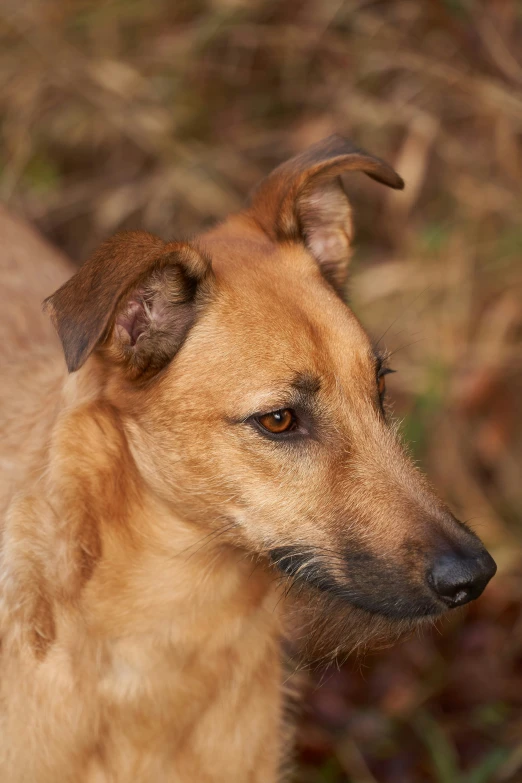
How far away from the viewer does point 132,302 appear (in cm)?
307

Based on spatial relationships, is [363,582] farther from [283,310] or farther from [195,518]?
[283,310]

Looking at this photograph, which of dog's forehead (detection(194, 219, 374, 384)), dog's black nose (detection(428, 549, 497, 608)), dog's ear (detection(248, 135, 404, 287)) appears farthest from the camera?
dog's ear (detection(248, 135, 404, 287))

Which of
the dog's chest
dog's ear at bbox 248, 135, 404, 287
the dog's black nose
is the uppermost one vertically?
dog's ear at bbox 248, 135, 404, 287

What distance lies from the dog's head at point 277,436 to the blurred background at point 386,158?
238 centimetres

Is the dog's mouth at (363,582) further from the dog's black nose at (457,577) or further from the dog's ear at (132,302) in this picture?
the dog's ear at (132,302)

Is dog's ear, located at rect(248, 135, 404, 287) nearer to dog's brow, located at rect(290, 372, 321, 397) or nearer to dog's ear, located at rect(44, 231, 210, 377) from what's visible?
dog's ear, located at rect(44, 231, 210, 377)

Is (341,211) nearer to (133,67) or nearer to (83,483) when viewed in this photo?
(83,483)

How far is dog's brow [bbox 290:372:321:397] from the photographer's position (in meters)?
2.98

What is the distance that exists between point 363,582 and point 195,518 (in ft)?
1.91

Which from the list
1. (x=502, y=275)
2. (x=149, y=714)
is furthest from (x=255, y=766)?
(x=502, y=275)

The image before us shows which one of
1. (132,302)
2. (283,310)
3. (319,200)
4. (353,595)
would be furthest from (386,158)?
(353,595)

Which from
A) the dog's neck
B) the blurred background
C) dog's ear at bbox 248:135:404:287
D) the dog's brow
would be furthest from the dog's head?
the blurred background

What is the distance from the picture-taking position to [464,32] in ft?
22.5

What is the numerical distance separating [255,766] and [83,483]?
130 cm
